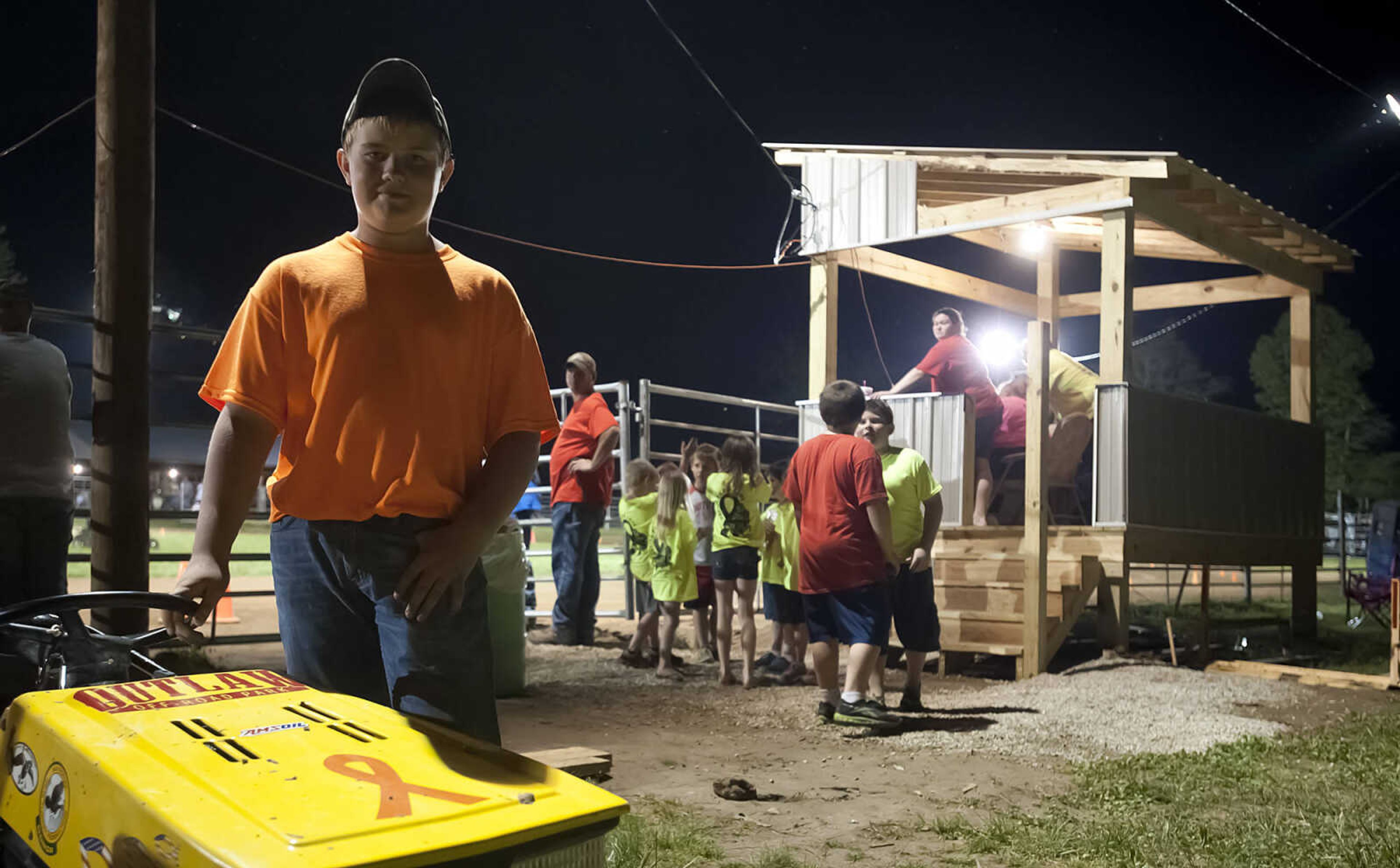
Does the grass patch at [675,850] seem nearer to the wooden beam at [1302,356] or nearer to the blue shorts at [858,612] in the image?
the blue shorts at [858,612]

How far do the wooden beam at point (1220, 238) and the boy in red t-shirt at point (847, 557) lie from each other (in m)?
4.10

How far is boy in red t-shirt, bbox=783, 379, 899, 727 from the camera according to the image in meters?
6.71

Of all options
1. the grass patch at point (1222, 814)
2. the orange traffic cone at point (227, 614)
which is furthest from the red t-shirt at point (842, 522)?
the orange traffic cone at point (227, 614)

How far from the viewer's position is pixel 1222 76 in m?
37.8

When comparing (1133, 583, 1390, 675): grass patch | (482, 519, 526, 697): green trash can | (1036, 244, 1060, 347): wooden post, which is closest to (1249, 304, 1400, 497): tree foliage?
(1133, 583, 1390, 675): grass patch

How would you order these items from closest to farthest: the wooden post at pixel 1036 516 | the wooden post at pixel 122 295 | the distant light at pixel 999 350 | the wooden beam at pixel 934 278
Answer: the wooden post at pixel 122 295 → the wooden post at pixel 1036 516 → the wooden beam at pixel 934 278 → the distant light at pixel 999 350

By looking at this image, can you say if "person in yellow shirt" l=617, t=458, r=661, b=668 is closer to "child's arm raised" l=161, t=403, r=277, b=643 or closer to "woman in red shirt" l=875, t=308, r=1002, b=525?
"woman in red shirt" l=875, t=308, r=1002, b=525

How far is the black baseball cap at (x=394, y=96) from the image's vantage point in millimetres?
2260

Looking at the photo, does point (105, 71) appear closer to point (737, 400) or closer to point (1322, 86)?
point (737, 400)

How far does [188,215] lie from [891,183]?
53.4 m

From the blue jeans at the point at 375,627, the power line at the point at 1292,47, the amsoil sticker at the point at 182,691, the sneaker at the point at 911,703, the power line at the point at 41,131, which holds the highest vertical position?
the power line at the point at 1292,47

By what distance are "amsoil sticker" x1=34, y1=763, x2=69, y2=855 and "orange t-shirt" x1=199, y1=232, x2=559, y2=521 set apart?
1.85 ft

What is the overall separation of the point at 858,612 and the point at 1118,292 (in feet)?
13.4

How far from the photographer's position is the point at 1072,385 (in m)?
10.6
